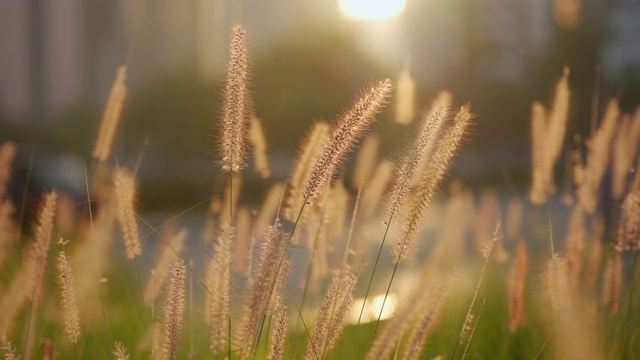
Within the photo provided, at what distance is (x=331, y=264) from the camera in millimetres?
3023

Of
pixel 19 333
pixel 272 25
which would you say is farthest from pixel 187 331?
pixel 272 25

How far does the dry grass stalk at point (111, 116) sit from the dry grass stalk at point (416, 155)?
0.79 metres

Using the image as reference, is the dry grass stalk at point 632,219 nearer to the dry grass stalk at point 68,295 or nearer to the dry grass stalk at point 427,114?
the dry grass stalk at point 427,114

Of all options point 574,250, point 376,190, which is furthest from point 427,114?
point 376,190

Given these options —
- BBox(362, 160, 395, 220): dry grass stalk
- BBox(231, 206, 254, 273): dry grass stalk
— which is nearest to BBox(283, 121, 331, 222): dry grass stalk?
BBox(231, 206, 254, 273): dry grass stalk

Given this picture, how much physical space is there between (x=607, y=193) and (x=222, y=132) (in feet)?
7.42

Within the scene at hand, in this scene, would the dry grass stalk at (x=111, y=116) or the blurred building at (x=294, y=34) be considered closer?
the dry grass stalk at (x=111, y=116)

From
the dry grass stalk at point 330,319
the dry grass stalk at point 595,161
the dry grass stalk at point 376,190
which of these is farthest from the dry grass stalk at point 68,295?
the dry grass stalk at point 595,161

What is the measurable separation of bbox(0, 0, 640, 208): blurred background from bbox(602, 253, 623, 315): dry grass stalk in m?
10.1

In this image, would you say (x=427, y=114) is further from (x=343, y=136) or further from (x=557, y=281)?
(x=557, y=281)

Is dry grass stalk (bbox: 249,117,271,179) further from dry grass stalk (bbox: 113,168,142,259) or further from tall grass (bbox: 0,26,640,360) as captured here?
dry grass stalk (bbox: 113,168,142,259)

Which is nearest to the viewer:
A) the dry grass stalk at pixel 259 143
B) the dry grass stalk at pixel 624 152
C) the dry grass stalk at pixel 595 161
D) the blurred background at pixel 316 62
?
the dry grass stalk at pixel 259 143

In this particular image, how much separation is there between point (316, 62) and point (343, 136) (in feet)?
44.1

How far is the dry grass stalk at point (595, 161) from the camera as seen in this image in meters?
2.51
